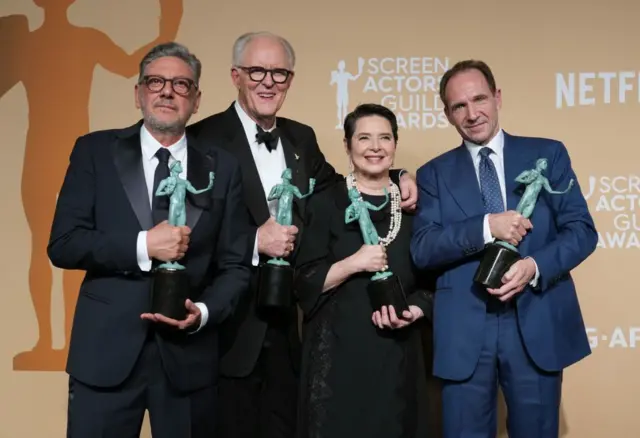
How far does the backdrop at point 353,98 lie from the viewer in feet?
11.9

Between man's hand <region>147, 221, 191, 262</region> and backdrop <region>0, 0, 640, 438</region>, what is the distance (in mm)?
1580

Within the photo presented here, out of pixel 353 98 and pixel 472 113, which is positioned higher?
pixel 353 98

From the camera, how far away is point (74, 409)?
2.23 metres

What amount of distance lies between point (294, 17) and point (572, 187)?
169cm

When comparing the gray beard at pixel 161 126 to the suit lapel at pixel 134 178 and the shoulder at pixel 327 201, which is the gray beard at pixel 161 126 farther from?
the shoulder at pixel 327 201

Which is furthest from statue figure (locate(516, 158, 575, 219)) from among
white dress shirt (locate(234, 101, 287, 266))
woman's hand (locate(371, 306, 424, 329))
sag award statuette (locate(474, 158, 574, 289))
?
white dress shirt (locate(234, 101, 287, 266))

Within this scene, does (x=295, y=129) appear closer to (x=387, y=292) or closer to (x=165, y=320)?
(x=387, y=292)

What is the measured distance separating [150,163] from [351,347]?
0.85m

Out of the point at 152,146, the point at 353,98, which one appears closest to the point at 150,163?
the point at 152,146

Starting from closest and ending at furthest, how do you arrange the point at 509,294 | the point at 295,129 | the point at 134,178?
the point at 134,178
the point at 509,294
the point at 295,129

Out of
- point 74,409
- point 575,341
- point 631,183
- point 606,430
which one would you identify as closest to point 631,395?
point 606,430

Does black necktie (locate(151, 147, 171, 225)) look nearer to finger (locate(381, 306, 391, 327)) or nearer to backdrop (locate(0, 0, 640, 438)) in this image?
finger (locate(381, 306, 391, 327))

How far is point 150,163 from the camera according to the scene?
7.70 feet

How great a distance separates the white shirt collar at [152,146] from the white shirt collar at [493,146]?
94cm
